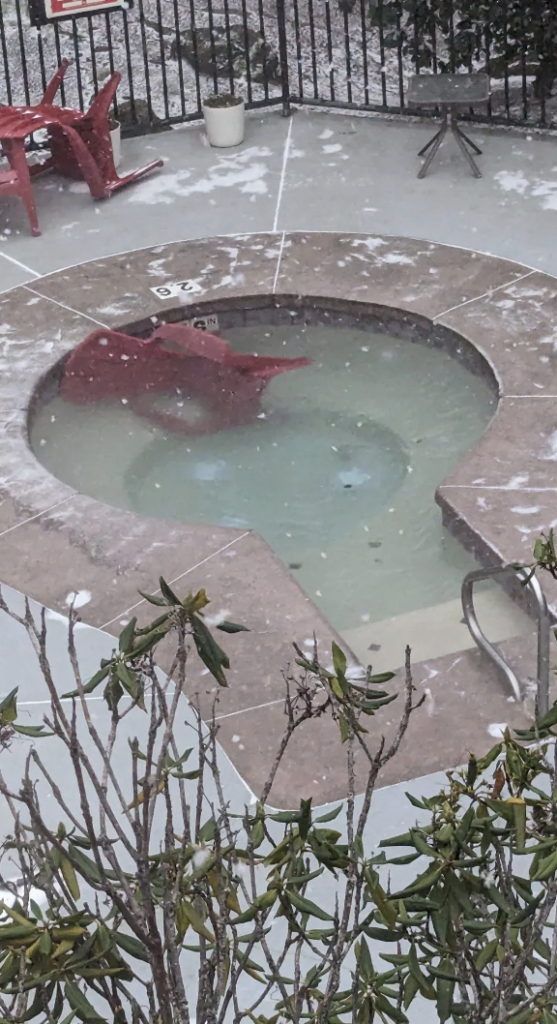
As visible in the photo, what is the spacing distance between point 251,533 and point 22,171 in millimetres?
3271

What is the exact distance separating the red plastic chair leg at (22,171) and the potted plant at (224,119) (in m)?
1.61

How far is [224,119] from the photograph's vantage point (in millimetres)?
8000

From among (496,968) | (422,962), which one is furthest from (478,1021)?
(496,968)

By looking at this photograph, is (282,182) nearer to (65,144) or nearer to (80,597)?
(65,144)

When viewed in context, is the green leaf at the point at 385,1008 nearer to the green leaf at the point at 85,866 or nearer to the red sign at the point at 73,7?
the green leaf at the point at 85,866

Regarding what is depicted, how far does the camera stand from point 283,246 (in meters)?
6.72

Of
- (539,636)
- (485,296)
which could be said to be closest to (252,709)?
(539,636)

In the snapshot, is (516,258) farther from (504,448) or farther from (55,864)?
(55,864)

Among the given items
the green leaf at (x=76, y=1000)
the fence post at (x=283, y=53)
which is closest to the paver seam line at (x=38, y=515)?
the green leaf at (x=76, y=1000)

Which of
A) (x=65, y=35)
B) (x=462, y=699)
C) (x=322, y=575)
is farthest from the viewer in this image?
(x=65, y=35)

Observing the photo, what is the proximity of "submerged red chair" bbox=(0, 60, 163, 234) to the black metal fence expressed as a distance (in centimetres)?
65

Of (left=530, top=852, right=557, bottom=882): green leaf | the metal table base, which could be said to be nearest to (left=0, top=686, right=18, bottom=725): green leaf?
(left=530, top=852, right=557, bottom=882): green leaf

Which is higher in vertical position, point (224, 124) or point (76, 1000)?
point (76, 1000)

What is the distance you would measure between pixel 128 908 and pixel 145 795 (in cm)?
24
